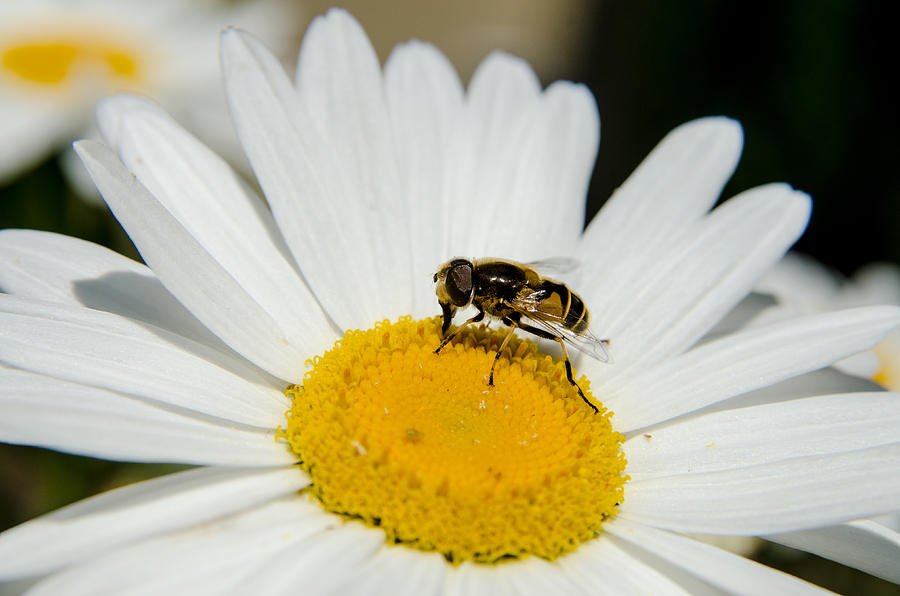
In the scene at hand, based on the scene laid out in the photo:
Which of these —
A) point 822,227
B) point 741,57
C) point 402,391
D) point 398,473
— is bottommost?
point 398,473

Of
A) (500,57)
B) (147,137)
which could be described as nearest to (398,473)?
(147,137)

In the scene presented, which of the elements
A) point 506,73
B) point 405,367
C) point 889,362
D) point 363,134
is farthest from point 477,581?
point 889,362

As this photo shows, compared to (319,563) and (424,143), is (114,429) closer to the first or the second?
(319,563)

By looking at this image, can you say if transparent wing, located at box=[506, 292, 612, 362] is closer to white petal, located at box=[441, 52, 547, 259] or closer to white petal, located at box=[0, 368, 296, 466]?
white petal, located at box=[441, 52, 547, 259]

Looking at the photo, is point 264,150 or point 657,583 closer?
point 657,583

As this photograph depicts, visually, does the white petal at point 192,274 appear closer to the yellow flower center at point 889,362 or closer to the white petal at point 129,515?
the white petal at point 129,515

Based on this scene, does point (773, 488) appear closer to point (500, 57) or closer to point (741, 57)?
point (500, 57)

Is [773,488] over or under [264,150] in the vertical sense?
under

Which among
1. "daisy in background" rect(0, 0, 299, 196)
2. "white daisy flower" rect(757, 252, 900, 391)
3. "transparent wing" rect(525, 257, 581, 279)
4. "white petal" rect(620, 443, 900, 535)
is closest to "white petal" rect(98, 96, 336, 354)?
"transparent wing" rect(525, 257, 581, 279)
